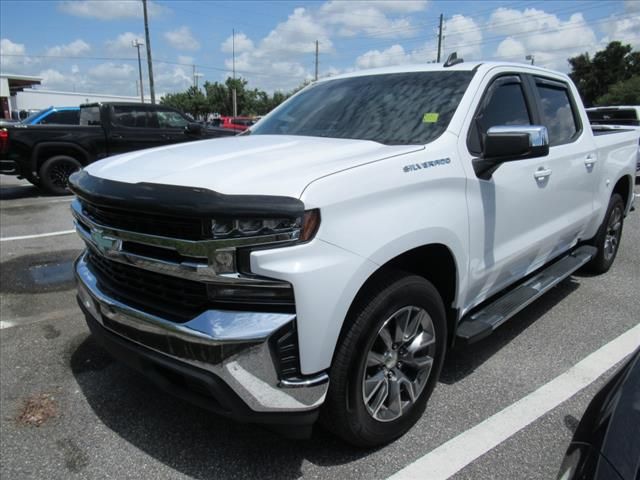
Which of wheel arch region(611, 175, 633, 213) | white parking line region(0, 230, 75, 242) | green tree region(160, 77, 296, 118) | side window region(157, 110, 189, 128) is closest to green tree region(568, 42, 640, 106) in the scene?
green tree region(160, 77, 296, 118)

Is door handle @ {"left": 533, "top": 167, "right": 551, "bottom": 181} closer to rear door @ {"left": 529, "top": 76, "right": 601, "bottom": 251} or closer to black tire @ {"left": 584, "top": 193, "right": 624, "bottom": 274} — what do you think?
rear door @ {"left": 529, "top": 76, "right": 601, "bottom": 251}

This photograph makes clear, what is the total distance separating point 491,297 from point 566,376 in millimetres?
656

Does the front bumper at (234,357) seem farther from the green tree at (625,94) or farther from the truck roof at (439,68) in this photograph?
the green tree at (625,94)

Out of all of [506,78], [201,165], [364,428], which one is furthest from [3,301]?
[506,78]

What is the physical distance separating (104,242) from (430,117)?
1.85 m

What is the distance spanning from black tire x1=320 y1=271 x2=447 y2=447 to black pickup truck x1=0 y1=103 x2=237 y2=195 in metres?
7.38

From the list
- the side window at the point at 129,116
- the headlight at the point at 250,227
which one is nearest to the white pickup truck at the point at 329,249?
the headlight at the point at 250,227

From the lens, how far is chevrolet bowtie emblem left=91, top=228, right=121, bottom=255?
226 cm

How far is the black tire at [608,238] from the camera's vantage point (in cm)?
486

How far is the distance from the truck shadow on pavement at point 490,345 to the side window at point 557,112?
4.56ft

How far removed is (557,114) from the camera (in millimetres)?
3996

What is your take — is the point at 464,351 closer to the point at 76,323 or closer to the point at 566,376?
the point at 566,376

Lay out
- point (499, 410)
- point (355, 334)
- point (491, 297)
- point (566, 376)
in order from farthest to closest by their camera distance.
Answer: point (491, 297) < point (566, 376) < point (499, 410) < point (355, 334)

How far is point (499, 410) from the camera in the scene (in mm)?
2824
